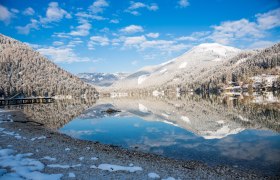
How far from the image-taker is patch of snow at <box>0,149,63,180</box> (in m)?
18.1

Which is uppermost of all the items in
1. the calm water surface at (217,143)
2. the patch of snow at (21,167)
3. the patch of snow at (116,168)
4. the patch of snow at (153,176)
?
the patch of snow at (21,167)

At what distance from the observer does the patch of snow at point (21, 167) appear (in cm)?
1811

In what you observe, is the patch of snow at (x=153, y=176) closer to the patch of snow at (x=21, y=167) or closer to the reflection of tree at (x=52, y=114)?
the patch of snow at (x=21, y=167)

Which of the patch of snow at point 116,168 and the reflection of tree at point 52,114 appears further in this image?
the reflection of tree at point 52,114

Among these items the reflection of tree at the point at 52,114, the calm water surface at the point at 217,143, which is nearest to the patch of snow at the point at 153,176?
the calm water surface at the point at 217,143

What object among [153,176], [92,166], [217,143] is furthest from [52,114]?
[153,176]

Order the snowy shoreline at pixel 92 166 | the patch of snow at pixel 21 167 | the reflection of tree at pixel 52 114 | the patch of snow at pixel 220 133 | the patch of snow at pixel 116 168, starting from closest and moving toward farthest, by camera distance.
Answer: the patch of snow at pixel 21 167 → the snowy shoreline at pixel 92 166 → the patch of snow at pixel 116 168 → the patch of snow at pixel 220 133 → the reflection of tree at pixel 52 114

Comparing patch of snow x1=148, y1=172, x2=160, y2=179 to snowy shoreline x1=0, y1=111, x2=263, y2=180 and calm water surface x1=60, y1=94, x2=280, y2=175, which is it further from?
calm water surface x1=60, y1=94, x2=280, y2=175

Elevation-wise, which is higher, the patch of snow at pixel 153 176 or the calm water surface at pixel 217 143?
the patch of snow at pixel 153 176

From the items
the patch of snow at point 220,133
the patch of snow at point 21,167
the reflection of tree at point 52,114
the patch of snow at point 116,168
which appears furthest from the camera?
the reflection of tree at point 52,114

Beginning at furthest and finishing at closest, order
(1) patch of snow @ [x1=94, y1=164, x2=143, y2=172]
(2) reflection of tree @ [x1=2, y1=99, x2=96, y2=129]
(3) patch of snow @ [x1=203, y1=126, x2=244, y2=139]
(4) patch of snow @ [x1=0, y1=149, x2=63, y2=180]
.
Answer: (2) reflection of tree @ [x1=2, y1=99, x2=96, y2=129] < (3) patch of snow @ [x1=203, y1=126, x2=244, y2=139] < (1) patch of snow @ [x1=94, y1=164, x2=143, y2=172] < (4) patch of snow @ [x1=0, y1=149, x2=63, y2=180]

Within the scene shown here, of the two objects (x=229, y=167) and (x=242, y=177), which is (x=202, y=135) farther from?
(x=242, y=177)

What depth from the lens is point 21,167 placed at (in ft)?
65.8

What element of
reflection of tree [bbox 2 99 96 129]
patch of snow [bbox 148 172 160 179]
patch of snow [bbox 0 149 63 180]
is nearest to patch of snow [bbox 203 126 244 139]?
patch of snow [bbox 148 172 160 179]
